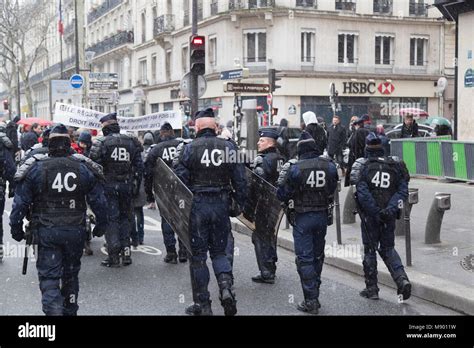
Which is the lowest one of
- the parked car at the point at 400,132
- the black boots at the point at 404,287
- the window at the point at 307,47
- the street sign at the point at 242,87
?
the black boots at the point at 404,287

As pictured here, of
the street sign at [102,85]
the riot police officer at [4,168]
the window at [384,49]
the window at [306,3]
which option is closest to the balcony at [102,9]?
the window at [306,3]

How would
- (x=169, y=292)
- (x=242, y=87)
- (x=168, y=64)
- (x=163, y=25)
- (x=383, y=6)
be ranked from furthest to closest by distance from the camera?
(x=168, y=64) < (x=163, y=25) < (x=383, y=6) < (x=242, y=87) < (x=169, y=292)

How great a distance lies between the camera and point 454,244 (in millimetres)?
8922

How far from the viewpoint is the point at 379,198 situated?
6703 millimetres

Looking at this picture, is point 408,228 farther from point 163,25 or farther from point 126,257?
point 163,25

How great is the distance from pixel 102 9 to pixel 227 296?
4938 cm

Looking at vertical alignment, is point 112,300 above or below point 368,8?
below

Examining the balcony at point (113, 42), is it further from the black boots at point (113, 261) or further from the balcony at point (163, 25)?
the black boots at point (113, 261)

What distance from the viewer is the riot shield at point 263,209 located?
7168 mm

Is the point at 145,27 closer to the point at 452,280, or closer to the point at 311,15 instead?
the point at 311,15

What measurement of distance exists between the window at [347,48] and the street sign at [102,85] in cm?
1565

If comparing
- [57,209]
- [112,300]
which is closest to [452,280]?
[112,300]

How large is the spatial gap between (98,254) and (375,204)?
4.33 m

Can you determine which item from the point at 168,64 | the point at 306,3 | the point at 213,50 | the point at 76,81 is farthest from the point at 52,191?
the point at 168,64
